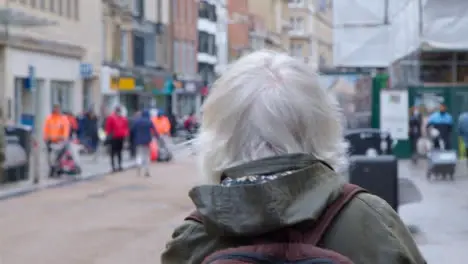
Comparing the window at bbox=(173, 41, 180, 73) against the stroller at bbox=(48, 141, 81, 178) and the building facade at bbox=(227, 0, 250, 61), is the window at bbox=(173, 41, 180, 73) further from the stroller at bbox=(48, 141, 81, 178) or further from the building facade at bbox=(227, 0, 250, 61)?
the stroller at bbox=(48, 141, 81, 178)

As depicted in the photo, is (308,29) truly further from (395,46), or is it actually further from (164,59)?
(395,46)

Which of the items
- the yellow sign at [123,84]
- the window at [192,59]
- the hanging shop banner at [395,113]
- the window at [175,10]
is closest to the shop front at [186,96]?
the window at [192,59]

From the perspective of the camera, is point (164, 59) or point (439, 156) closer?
point (439, 156)

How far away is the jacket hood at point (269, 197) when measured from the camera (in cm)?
220

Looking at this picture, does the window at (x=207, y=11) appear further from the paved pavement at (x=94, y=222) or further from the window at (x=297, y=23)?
the paved pavement at (x=94, y=222)

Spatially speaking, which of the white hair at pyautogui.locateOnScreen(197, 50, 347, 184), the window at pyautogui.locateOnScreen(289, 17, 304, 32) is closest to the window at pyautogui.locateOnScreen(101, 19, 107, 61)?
the window at pyautogui.locateOnScreen(289, 17, 304, 32)

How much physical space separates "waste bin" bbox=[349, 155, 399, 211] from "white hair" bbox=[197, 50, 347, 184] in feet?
29.2

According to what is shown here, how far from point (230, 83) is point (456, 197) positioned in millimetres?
15098

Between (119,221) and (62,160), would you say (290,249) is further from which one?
(62,160)

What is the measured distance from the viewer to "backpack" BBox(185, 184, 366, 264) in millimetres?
2178

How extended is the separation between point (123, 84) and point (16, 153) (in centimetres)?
2796

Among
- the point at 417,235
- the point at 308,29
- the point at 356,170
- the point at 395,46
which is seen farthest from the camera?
the point at 308,29

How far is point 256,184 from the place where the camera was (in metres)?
→ 2.24

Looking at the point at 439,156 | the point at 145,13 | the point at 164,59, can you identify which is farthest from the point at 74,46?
the point at 439,156
